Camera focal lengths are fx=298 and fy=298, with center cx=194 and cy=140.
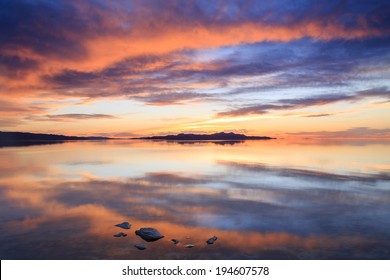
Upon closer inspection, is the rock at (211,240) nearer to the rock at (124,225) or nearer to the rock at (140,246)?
the rock at (140,246)

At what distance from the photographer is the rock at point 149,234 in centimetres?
1160

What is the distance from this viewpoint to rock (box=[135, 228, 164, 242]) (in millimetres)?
11602

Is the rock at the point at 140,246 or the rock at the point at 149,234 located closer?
the rock at the point at 140,246

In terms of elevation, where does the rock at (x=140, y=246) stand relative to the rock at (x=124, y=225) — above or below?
below

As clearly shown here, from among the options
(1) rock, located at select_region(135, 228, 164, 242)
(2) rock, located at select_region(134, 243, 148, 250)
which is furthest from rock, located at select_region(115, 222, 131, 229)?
(2) rock, located at select_region(134, 243, 148, 250)

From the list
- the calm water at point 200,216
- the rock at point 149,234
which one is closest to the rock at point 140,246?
the calm water at point 200,216

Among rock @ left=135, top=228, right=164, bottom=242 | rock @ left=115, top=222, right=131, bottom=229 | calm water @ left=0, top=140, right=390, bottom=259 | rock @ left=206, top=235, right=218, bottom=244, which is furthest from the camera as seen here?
rock @ left=115, top=222, right=131, bottom=229

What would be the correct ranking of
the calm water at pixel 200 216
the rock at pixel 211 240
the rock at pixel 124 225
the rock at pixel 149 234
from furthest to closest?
the rock at pixel 124 225 → the rock at pixel 149 234 → the rock at pixel 211 240 → the calm water at pixel 200 216

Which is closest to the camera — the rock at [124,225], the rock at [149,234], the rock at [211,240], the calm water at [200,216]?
the calm water at [200,216]

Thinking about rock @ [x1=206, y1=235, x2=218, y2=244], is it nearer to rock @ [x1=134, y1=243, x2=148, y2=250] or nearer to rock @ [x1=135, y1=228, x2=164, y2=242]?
rock @ [x1=135, y1=228, x2=164, y2=242]

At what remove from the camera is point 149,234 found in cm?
1177

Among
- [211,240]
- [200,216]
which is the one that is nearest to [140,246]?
[211,240]

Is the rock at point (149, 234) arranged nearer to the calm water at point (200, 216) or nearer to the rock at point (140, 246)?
the calm water at point (200, 216)

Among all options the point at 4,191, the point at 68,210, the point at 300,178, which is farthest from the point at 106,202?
the point at 300,178
